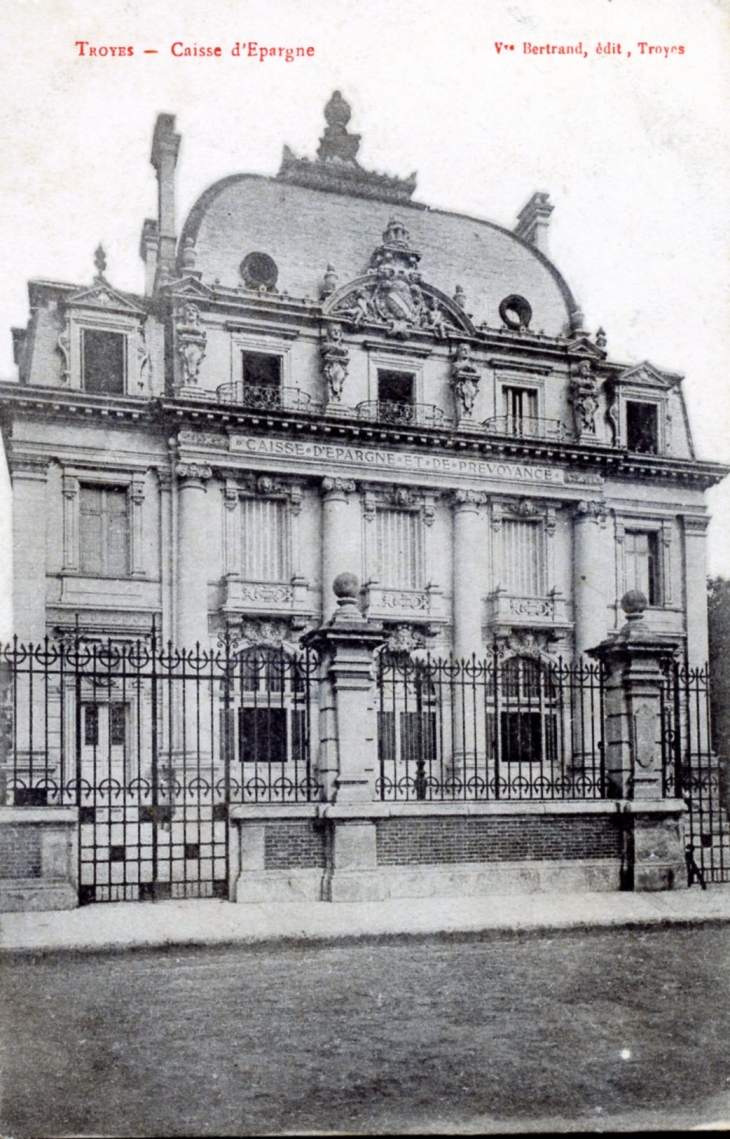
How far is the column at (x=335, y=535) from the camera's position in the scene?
24.2 metres

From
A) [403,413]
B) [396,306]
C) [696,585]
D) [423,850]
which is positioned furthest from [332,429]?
[423,850]

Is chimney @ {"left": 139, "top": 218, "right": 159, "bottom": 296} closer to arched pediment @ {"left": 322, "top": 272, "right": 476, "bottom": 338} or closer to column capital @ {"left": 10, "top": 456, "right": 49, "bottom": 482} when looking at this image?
arched pediment @ {"left": 322, "top": 272, "right": 476, "bottom": 338}

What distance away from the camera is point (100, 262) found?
945 inches

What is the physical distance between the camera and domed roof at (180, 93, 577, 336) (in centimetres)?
2520

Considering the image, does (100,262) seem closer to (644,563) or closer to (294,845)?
(644,563)

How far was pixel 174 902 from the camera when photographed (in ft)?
36.5

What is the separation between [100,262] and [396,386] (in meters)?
7.42

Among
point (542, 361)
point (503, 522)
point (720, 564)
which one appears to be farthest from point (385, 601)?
point (720, 564)

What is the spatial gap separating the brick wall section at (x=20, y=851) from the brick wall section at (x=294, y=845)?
230 centimetres

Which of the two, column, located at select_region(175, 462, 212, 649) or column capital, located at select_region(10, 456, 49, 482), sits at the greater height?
column capital, located at select_region(10, 456, 49, 482)

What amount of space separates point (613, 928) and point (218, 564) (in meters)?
14.8

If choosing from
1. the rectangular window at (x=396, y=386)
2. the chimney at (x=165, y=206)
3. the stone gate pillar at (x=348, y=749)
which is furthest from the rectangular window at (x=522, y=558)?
the stone gate pillar at (x=348, y=749)

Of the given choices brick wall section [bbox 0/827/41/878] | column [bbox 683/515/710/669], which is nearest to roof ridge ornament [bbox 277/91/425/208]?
column [bbox 683/515/710/669]

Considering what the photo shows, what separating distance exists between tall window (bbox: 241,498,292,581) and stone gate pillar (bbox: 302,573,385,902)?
12014mm
